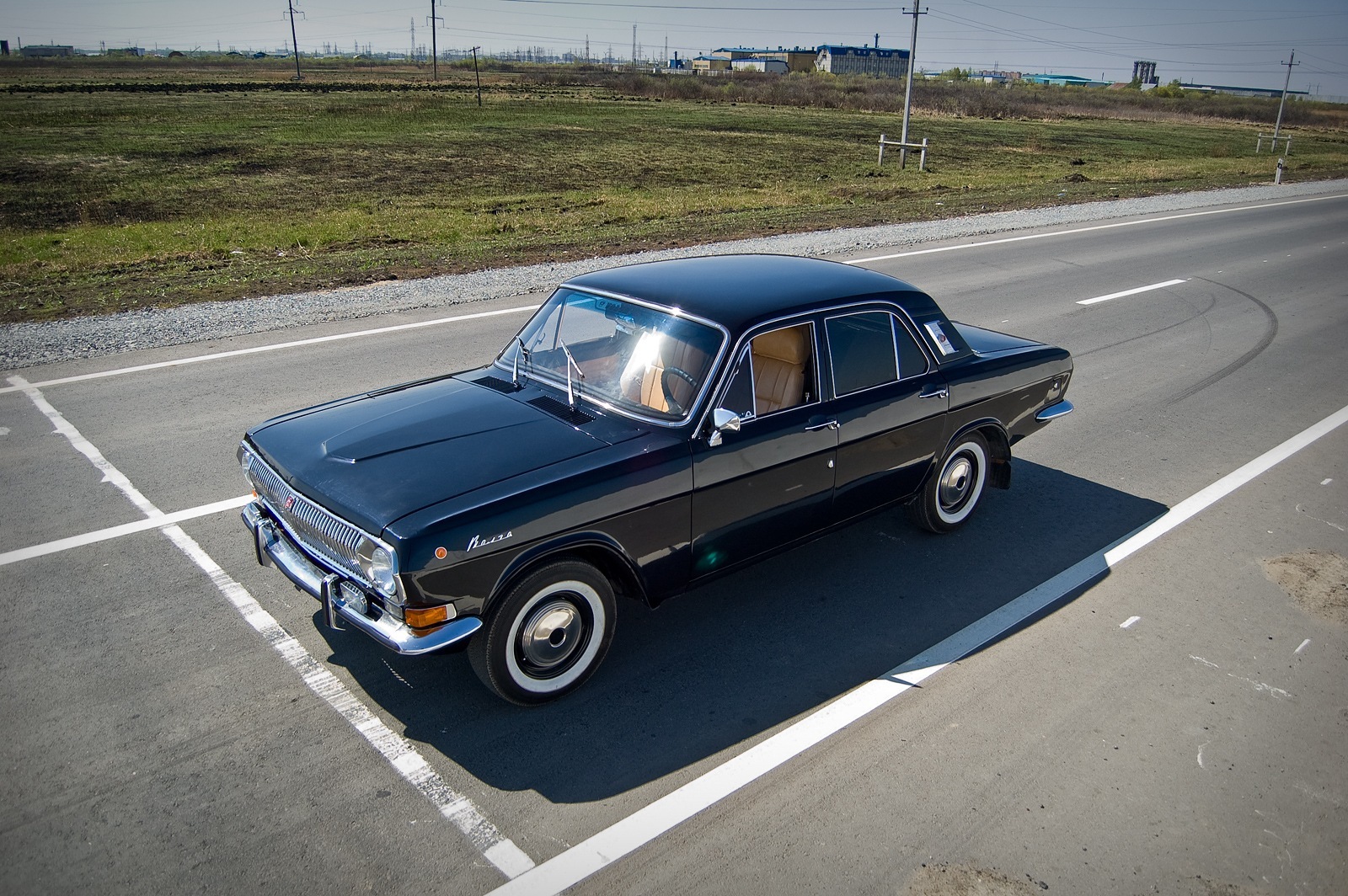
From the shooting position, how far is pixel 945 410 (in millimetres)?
5605

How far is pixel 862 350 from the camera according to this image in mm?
5250

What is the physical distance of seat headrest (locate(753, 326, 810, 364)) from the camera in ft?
15.6

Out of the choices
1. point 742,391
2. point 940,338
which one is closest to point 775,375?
point 742,391

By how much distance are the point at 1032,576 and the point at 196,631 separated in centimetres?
467

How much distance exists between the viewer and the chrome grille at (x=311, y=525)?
390cm

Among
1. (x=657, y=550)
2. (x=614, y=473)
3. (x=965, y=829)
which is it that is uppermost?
(x=614, y=473)

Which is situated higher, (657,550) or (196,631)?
(657,550)

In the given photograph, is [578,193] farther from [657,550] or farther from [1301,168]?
[1301,168]

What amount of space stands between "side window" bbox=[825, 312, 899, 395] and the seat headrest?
185mm

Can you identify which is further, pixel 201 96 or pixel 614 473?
pixel 201 96

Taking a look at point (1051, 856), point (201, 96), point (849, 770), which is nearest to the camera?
point (1051, 856)

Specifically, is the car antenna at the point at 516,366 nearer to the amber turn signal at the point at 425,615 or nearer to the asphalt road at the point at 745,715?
the asphalt road at the point at 745,715

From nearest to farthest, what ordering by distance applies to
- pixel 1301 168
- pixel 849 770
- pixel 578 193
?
pixel 849 770 → pixel 578 193 → pixel 1301 168

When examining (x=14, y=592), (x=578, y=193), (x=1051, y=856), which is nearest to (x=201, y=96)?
(x=578, y=193)
